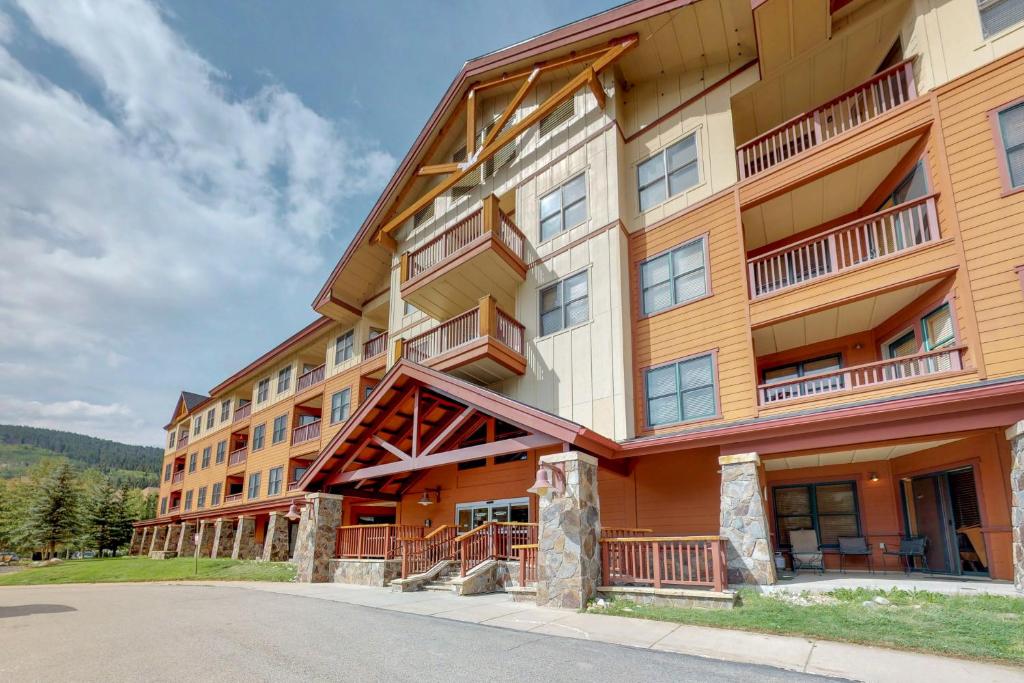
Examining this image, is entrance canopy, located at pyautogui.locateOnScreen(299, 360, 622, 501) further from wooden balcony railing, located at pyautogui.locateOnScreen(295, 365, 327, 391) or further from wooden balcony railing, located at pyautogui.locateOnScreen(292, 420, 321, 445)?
wooden balcony railing, located at pyautogui.locateOnScreen(295, 365, 327, 391)

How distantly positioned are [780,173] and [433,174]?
38.7 feet

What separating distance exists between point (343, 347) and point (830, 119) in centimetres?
2023

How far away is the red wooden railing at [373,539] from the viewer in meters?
14.5

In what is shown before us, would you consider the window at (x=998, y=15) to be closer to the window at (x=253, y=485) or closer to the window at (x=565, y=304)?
the window at (x=565, y=304)

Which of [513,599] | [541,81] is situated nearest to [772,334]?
[513,599]

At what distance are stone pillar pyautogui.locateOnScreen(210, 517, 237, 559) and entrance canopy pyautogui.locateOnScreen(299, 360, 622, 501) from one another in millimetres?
16503

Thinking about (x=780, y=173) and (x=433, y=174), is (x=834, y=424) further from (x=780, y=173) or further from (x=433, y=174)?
(x=433, y=174)

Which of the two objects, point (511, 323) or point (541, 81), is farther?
point (541, 81)

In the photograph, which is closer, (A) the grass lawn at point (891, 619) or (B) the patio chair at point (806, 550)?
(A) the grass lawn at point (891, 619)

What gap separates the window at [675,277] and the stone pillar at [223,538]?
85.4 feet

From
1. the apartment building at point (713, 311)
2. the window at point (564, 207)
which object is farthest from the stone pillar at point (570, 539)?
the window at point (564, 207)

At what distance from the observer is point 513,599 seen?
419 inches

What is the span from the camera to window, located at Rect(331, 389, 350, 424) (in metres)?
24.1

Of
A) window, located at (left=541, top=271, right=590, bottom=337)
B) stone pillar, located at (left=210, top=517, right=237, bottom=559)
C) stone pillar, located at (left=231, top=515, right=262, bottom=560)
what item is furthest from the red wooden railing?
stone pillar, located at (left=210, top=517, right=237, bottom=559)
